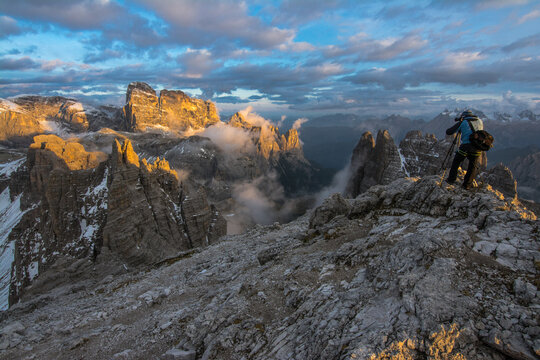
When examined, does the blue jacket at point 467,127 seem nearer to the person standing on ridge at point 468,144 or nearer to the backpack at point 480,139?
the person standing on ridge at point 468,144

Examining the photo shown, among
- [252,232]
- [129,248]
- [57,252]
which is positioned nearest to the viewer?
[252,232]

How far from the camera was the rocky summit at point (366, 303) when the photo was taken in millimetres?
5828

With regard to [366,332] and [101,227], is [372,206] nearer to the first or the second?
[366,332]

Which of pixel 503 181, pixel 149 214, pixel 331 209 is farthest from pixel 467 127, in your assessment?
pixel 503 181

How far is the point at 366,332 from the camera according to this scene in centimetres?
634

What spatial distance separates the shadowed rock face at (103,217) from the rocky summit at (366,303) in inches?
1934

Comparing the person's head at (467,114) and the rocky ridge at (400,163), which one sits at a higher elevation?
the person's head at (467,114)

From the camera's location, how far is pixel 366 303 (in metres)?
7.54

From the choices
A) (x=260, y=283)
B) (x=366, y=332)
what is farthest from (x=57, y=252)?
(x=366, y=332)

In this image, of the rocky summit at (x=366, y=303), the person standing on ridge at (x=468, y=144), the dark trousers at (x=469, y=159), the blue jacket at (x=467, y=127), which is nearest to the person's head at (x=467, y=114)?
the person standing on ridge at (x=468, y=144)

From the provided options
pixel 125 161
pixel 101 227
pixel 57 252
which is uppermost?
pixel 125 161

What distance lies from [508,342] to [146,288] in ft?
71.0

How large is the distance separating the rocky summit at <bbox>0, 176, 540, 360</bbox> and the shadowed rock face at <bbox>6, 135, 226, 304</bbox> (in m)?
49.1

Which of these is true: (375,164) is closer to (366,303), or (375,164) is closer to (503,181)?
(503,181)
